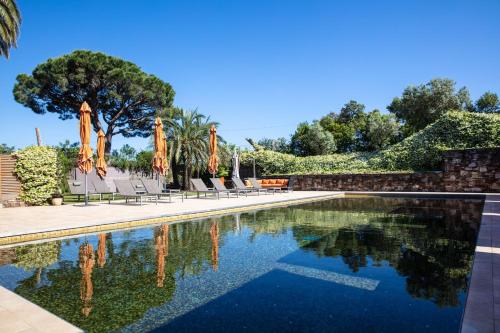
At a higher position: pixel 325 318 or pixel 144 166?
pixel 144 166

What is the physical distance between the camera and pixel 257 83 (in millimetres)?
26828

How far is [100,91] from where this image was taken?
25.2m

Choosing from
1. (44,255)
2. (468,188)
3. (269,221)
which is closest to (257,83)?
(468,188)

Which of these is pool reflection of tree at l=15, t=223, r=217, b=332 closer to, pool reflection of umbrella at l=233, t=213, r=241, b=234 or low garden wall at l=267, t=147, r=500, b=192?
pool reflection of umbrella at l=233, t=213, r=241, b=234

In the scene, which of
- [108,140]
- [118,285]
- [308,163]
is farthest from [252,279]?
[108,140]

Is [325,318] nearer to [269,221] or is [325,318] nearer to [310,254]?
[310,254]

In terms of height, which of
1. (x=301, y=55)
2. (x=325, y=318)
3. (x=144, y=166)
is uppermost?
(x=301, y=55)

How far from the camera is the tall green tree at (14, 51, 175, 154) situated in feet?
76.7

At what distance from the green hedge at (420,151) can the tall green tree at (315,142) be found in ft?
33.3

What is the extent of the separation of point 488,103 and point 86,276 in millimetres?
45549

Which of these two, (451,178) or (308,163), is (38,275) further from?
(308,163)

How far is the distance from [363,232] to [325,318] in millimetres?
4223

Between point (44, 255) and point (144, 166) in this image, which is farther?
point (144, 166)

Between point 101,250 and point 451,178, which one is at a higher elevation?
point 451,178
